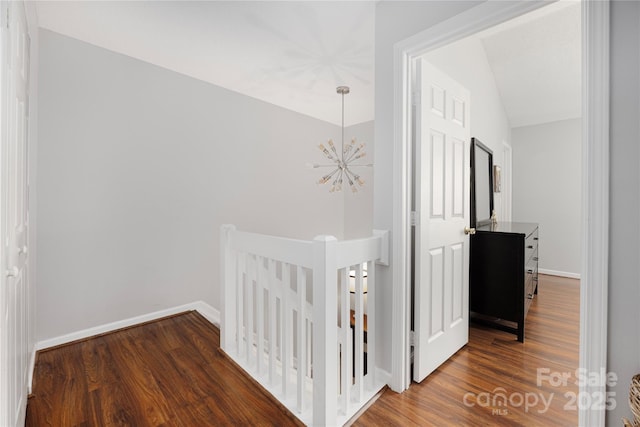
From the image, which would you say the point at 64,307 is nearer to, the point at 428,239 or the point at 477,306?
the point at 428,239

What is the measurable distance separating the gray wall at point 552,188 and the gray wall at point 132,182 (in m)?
4.11

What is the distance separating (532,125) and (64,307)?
6.29 metres

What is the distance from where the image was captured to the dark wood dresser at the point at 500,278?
2.44 meters

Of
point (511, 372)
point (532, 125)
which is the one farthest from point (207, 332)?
point (532, 125)

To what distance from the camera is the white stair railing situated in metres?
1.47

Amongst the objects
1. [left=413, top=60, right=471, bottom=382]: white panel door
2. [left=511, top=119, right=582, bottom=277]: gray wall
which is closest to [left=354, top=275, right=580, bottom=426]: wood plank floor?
[left=413, top=60, right=471, bottom=382]: white panel door

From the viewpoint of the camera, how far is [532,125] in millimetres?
4805

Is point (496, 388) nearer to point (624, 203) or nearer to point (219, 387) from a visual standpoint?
A: point (624, 203)

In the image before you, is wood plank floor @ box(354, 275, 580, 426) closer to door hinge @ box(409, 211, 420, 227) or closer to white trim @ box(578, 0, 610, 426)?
white trim @ box(578, 0, 610, 426)

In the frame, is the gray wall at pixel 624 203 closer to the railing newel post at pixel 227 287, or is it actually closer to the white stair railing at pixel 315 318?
the white stair railing at pixel 315 318

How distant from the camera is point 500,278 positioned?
2557 mm

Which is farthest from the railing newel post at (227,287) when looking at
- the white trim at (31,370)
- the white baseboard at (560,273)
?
the white baseboard at (560,273)

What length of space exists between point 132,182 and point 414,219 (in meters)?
2.44

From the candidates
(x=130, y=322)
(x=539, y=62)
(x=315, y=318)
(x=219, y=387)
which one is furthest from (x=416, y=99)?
(x=130, y=322)
